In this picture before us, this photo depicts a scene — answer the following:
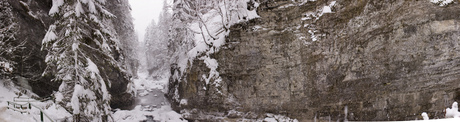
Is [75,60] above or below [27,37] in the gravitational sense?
below

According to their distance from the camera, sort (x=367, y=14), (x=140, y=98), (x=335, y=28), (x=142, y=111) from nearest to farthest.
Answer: (x=367, y=14), (x=335, y=28), (x=142, y=111), (x=140, y=98)

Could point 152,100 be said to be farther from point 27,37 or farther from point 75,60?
point 75,60

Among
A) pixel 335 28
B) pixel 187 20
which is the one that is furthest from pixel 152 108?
pixel 335 28

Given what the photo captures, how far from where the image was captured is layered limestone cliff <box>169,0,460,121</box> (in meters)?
10.8

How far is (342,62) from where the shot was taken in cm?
1230

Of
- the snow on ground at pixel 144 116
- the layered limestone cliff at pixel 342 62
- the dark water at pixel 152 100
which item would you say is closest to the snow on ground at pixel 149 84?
the dark water at pixel 152 100

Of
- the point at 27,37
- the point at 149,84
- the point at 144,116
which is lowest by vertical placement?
the point at 144,116

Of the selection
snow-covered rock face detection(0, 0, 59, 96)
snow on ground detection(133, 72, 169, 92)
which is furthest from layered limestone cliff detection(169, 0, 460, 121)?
snow on ground detection(133, 72, 169, 92)

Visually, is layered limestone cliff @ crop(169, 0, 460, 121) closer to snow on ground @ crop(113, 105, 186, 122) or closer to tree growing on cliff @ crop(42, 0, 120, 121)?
snow on ground @ crop(113, 105, 186, 122)

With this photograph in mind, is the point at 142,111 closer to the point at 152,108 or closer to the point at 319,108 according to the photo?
the point at 152,108

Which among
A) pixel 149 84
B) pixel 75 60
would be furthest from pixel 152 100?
pixel 75 60

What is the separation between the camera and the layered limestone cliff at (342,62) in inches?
423

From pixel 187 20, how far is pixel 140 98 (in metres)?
11.1

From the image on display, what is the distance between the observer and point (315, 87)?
42.5 ft
